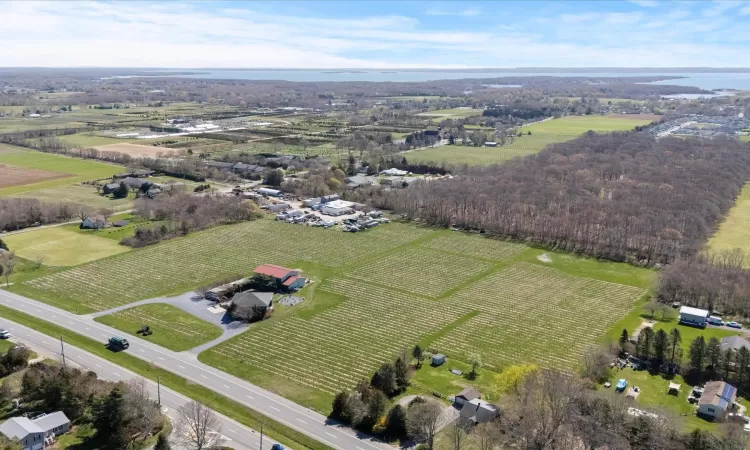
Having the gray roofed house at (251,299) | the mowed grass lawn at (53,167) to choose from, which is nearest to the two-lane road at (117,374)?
the gray roofed house at (251,299)

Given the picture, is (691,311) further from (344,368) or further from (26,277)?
(26,277)

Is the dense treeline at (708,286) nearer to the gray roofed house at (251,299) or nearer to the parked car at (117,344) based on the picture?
the gray roofed house at (251,299)

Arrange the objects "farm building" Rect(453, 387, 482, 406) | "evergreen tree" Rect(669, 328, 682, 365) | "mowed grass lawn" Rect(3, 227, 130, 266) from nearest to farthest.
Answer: "farm building" Rect(453, 387, 482, 406) < "evergreen tree" Rect(669, 328, 682, 365) < "mowed grass lawn" Rect(3, 227, 130, 266)

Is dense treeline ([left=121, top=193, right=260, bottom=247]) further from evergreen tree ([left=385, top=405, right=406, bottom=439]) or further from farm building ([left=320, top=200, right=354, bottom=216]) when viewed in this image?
evergreen tree ([left=385, top=405, right=406, bottom=439])

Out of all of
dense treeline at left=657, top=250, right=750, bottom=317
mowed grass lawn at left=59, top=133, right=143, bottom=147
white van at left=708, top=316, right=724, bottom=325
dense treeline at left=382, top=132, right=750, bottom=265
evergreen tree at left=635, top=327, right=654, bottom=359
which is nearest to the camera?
evergreen tree at left=635, top=327, right=654, bottom=359

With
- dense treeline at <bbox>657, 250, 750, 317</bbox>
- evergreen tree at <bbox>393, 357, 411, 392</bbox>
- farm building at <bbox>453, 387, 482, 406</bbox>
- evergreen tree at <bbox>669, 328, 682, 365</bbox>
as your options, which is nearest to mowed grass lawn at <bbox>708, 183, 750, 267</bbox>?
dense treeline at <bbox>657, 250, 750, 317</bbox>

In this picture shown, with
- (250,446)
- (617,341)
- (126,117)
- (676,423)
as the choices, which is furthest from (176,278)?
(126,117)

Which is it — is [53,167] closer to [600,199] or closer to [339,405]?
[339,405]
